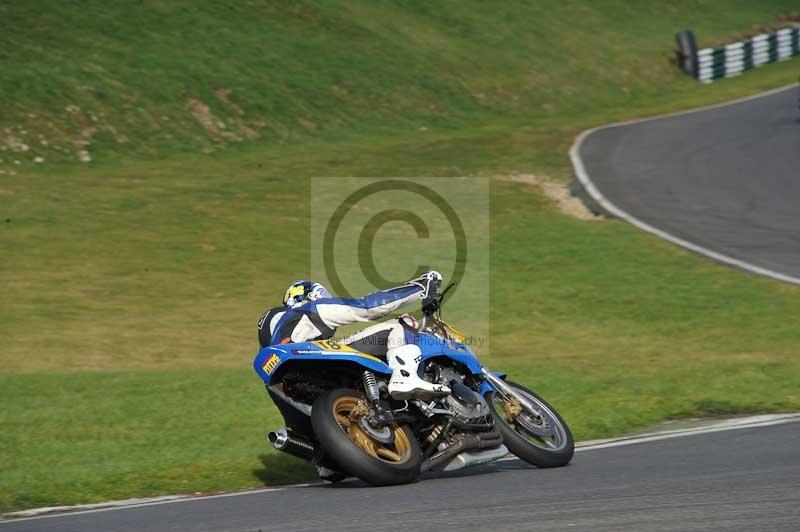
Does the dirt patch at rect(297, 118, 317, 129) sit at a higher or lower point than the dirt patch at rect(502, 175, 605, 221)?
higher

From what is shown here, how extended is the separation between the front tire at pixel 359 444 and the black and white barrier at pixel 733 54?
31101 mm

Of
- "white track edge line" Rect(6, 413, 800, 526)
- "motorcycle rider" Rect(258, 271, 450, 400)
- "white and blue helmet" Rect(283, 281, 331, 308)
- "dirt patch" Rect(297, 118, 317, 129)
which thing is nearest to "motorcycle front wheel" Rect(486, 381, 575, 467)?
"white track edge line" Rect(6, 413, 800, 526)

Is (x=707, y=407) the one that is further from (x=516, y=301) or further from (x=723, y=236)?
(x=723, y=236)

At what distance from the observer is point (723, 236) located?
19.3 m

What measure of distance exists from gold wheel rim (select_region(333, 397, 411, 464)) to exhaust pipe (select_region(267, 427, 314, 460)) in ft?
1.45

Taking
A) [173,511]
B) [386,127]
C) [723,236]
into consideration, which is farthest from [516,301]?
[386,127]

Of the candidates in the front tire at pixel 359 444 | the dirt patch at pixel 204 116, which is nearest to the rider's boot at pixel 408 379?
the front tire at pixel 359 444

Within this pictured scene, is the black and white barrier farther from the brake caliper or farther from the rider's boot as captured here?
the rider's boot

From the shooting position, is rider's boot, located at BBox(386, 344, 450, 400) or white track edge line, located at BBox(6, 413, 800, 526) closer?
white track edge line, located at BBox(6, 413, 800, 526)

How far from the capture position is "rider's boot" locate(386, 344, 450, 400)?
779 centimetres

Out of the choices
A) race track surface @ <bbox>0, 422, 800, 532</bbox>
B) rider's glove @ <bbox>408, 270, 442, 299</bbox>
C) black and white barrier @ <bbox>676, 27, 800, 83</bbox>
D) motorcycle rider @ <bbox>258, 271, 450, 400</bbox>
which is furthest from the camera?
black and white barrier @ <bbox>676, 27, 800, 83</bbox>

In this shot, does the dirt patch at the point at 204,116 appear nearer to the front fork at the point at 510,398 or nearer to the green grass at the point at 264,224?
the green grass at the point at 264,224

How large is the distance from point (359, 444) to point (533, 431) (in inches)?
57.5

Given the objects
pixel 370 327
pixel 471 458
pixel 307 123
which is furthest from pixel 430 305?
pixel 307 123
